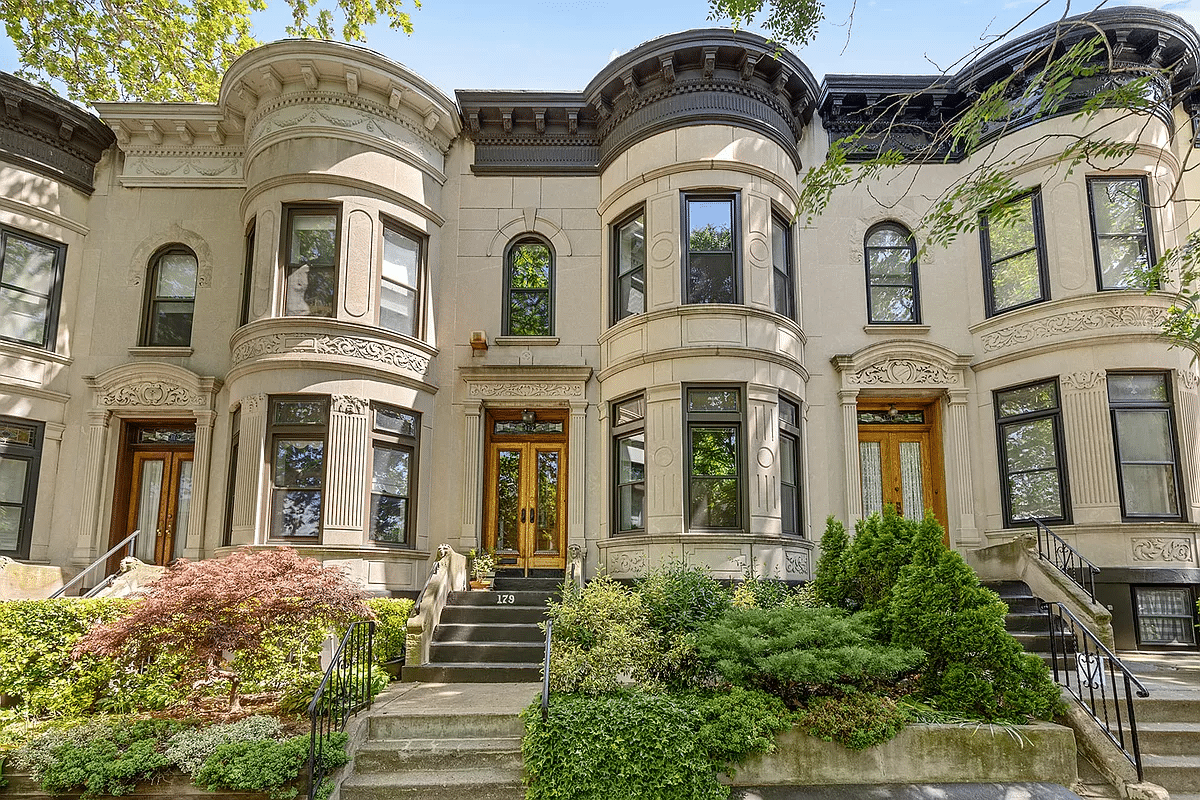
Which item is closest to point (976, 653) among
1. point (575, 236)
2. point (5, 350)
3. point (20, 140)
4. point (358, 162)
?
point (575, 236)

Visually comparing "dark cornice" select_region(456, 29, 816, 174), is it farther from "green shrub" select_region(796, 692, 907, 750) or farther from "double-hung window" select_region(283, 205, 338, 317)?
"green shrub" select_region(796, 692, 907, 750)

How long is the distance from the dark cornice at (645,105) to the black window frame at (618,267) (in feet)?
3.62

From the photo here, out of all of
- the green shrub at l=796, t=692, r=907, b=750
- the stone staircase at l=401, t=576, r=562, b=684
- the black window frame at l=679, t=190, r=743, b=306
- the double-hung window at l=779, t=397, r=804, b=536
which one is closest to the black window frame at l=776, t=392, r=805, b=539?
the double-hung window at l=779, t=397, r=804, b=536

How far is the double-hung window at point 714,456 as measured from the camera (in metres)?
11.5

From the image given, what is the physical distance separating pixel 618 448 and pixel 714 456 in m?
1.68

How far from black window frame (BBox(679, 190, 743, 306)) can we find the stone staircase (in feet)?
16.1

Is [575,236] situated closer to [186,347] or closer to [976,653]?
[186,347]

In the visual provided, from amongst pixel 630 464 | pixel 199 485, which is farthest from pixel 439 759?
pixel 199 485

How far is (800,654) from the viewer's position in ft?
23.9

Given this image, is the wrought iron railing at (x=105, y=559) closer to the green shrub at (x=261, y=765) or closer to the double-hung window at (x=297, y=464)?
the double-hung window at (x=297, y=464)

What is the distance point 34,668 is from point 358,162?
794 cm

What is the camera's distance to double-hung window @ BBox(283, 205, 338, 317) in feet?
39.1

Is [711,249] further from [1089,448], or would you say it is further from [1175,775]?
[1175,775]

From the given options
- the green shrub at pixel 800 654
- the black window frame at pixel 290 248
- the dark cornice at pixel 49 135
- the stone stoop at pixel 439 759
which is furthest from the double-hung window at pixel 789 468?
the dark cornice at pixel 49 135
